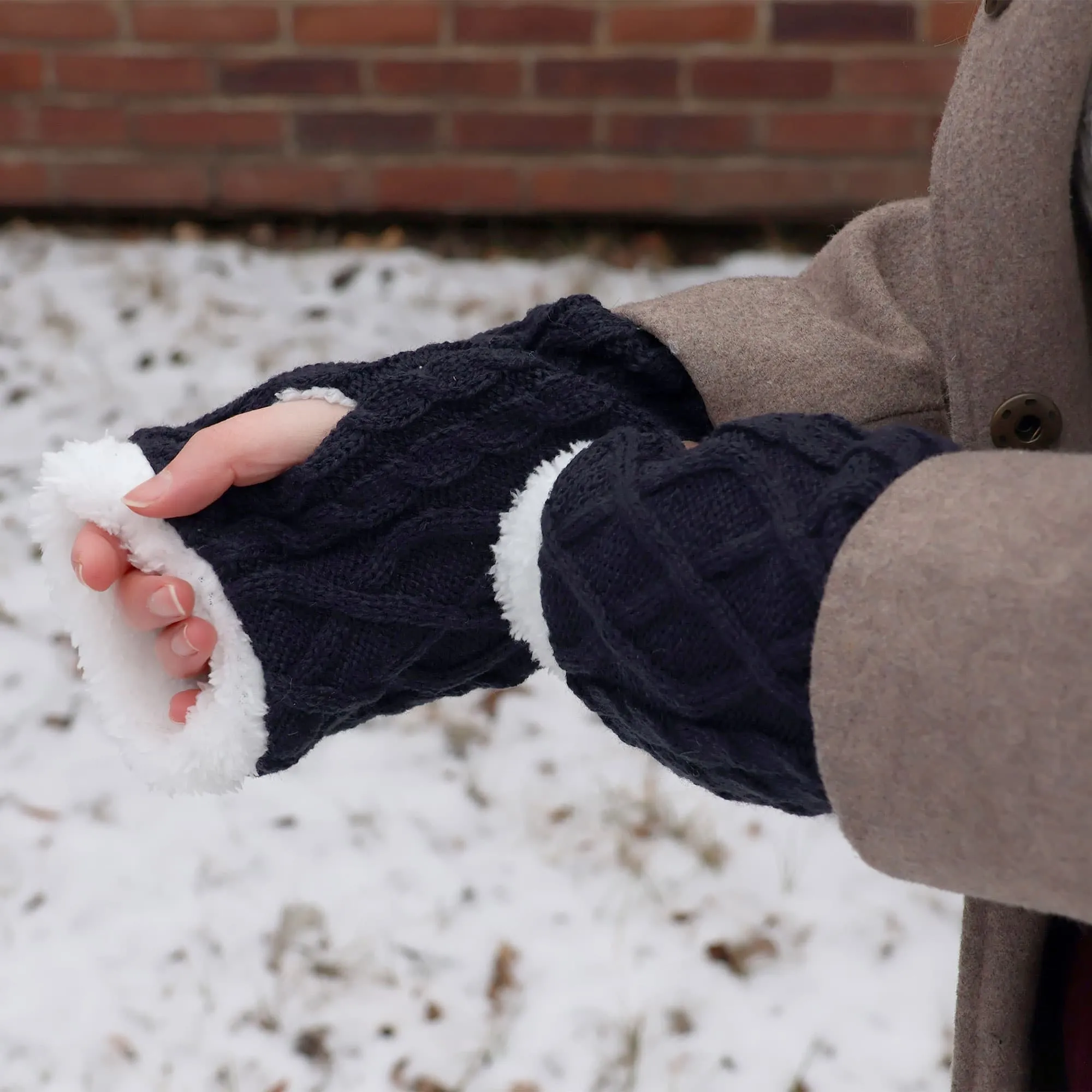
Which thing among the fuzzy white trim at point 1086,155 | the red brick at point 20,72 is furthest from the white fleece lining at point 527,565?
the red brick at point 20,72

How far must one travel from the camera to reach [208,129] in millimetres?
2686

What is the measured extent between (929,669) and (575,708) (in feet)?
4.79

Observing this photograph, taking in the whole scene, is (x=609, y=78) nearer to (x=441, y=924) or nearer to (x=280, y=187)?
(x=280, y=187)

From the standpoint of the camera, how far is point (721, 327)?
0.90 meters

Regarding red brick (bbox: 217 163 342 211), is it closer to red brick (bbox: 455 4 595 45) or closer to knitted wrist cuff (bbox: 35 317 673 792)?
red brick (bbox: 455 4 595 45)

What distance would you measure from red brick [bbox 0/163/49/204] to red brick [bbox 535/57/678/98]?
1.19m

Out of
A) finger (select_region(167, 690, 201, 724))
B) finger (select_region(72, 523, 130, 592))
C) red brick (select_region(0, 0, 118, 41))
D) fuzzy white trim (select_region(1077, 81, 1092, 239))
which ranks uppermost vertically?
fuzzy white trim (select_region(1077, 81, 1092, 239))

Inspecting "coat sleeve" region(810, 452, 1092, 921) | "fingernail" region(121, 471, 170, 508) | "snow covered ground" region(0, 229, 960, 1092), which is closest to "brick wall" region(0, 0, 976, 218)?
"snow covered ground" region(0, 229, 960, 1092)

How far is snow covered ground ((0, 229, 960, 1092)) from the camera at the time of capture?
1.40m

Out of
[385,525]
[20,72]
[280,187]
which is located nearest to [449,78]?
[280,187]

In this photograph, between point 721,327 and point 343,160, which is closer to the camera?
point 721,327

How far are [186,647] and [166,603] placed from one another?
0.04 metres

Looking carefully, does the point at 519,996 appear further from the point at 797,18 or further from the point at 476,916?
the point at 797,18

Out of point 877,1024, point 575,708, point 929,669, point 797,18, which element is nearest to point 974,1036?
point 929,669
